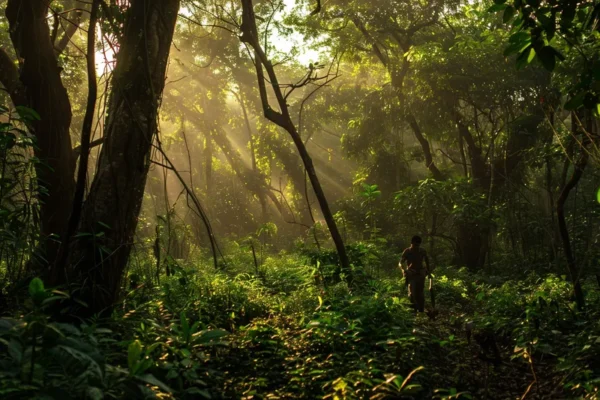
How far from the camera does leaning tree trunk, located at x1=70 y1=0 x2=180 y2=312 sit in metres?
4.05

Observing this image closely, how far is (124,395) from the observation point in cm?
225

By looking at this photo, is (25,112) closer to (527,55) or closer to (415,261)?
(527,55)

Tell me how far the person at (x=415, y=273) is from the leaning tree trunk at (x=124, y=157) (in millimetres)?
4632

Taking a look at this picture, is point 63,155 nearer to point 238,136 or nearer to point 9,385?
point 9,385

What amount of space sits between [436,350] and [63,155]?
4.23m

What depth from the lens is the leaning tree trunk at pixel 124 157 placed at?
4.05 meters

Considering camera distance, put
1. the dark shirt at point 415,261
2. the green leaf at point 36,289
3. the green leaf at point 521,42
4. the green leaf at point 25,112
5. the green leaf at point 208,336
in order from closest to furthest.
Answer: the green leaf at point 36,289
the green leaf at point 208,336
the green leaf at point 521,42
the green leaf at point 25,112
the dark shirt at point 415,261

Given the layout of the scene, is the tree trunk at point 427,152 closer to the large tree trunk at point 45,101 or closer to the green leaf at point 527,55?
the large tree trunk at point 45,101

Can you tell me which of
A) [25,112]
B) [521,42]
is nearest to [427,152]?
[521,42]

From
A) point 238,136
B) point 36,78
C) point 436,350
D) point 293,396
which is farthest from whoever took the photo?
point 238,136

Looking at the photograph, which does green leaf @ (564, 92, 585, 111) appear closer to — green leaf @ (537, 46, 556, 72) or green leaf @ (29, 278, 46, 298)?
green leaf @ (537, 46, 556, 72)

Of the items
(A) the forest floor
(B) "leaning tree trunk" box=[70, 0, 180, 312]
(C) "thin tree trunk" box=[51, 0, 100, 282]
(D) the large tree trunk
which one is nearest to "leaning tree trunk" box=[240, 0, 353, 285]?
(A) the forest floor

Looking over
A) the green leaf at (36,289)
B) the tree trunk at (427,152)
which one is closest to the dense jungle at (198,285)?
the green leaf at (36,289)

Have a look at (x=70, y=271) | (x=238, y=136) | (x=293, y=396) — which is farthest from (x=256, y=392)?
(x=238, y=136)
